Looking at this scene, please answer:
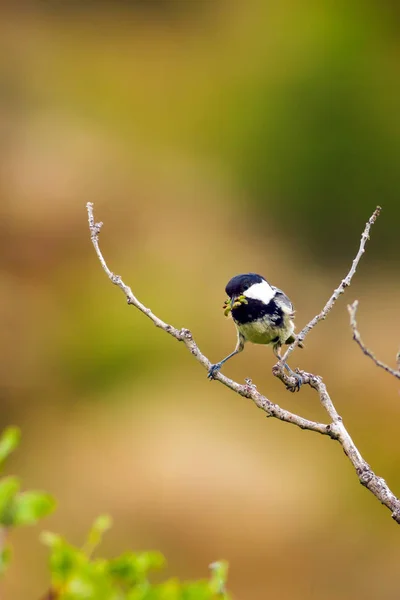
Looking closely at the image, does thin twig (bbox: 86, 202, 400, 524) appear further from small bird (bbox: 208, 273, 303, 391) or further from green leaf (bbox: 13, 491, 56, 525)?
small bird (bbox: 208, 273, 303, 391)

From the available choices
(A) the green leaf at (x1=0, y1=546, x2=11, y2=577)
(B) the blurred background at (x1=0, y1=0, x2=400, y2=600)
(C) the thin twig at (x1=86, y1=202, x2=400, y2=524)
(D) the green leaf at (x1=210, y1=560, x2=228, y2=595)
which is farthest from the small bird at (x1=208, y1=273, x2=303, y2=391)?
(B) the blurred background at (x1=0, y1=0, x2=400, y2=600)

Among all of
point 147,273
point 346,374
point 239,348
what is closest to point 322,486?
point 346,374

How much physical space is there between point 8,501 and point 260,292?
2038mm

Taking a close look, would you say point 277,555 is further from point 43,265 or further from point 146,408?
point 43,265

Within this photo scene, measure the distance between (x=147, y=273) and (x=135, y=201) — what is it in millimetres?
952

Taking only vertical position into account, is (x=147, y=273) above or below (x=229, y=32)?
below

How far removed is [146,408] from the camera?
22.5 ft

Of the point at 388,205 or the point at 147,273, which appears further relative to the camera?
the point at 388,205

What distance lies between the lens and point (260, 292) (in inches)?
116

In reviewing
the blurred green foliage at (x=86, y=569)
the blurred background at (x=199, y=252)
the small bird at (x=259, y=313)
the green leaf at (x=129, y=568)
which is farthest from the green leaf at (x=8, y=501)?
the blurred background at (x=199, y=252)

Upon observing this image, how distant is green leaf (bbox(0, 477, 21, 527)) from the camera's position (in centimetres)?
96

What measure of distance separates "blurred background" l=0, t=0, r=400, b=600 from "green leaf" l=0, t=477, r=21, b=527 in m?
4.74

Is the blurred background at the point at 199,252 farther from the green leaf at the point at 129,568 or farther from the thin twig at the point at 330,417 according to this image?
the green leaf at the point at 129,568

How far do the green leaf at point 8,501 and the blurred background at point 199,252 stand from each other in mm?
4737
